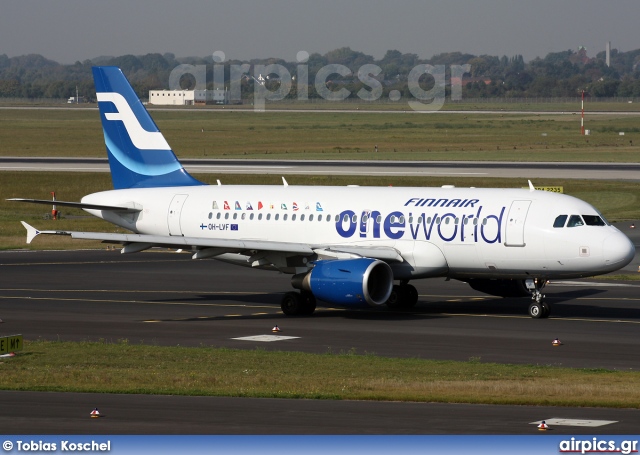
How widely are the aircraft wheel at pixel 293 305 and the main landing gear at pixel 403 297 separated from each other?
401cm

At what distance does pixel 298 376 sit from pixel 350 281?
394 inches

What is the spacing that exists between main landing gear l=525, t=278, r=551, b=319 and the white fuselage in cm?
83

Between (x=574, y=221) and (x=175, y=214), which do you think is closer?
(x=574, y=221)

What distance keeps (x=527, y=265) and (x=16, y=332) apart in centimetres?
1713

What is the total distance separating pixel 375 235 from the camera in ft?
137

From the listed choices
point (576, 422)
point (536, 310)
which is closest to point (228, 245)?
point (536, 310)

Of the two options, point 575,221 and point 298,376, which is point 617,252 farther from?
point 298,376

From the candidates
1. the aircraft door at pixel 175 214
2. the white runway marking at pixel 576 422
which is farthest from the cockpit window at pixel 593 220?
the white runway marking at pixel 576 422

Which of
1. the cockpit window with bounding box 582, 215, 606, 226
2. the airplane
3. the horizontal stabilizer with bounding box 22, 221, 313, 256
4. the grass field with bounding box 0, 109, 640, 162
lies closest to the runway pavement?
the airplane

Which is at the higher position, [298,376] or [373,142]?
[373,142]

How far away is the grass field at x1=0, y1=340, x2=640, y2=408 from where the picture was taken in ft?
85.0

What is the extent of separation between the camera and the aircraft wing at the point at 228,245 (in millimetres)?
40188

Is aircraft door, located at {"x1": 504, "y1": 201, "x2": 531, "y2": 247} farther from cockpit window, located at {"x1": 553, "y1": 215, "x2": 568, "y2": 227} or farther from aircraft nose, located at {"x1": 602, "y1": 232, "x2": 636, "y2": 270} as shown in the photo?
aircraft nose, located at {"x1": 602, "y1": 232, "x2": 636, "y2": 270}

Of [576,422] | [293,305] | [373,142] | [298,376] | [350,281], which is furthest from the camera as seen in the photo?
[373,142]
